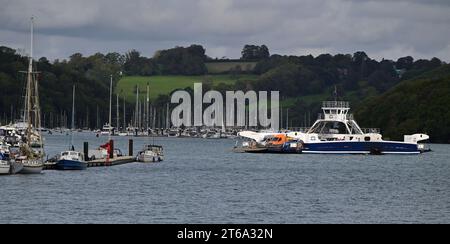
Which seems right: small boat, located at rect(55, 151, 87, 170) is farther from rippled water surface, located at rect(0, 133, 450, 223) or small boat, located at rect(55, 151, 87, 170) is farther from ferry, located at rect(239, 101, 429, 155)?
ferry, located at rect(239, 101, 429, 155)

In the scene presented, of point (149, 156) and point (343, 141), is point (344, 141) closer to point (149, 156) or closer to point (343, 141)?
point (343, 141)

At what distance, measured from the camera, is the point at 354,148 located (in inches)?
6594

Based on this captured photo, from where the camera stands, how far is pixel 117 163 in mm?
122000

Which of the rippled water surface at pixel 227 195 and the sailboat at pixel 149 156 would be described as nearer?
the rippled water surface at pixel 227 195

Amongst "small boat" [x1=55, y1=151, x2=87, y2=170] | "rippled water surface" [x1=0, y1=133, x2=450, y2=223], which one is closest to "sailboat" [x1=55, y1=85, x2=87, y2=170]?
"small boat" [x1=55, y1=151, x2=87, y2=170]

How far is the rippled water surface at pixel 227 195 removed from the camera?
68.4 meters

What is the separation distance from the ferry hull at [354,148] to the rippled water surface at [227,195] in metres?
38.8

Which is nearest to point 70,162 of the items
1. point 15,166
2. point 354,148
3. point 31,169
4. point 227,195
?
point 31,169

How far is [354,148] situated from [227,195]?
85.3 m

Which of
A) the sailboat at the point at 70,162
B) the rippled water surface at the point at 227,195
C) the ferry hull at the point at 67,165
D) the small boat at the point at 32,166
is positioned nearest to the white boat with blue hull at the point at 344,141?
the rippled water surface at the point at 227,195

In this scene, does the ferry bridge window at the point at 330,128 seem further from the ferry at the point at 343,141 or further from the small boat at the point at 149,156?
the small boat at the point at 149,156

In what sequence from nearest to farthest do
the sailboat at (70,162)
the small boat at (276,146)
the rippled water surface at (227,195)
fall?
the rippled water surface at (227,195)
the sailboat at (70,162)
the small boat at (276,146)

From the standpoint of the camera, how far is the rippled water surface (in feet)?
225
